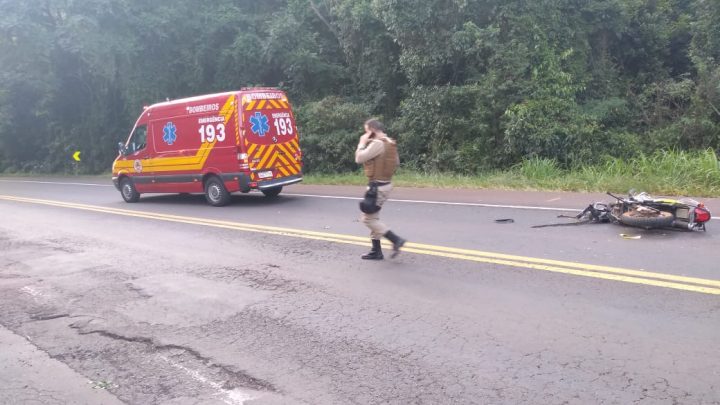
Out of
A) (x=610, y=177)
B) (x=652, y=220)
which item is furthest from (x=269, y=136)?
(x=652, y=220)

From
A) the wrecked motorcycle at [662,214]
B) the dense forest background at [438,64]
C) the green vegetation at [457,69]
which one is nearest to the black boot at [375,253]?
the wrecked motorcycle at [662,214]

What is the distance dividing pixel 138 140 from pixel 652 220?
11762mm

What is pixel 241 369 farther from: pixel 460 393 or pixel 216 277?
pixel 216 277

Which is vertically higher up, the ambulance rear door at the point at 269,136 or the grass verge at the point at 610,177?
the ambulance rear door at the point at 269,136

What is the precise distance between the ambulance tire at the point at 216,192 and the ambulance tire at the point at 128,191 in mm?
2827

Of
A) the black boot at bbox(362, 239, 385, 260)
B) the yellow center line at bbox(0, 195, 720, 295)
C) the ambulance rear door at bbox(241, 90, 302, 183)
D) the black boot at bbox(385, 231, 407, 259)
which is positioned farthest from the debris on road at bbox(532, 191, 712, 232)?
the ambulance rear door at bbox(241, 90, 302, 183)

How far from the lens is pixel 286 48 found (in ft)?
75.3

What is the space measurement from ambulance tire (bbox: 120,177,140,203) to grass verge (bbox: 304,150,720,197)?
577cm

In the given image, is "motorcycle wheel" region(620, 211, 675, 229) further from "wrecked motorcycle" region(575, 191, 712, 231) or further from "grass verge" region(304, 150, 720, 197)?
"grass verge" region(304, 150, 720, 197)

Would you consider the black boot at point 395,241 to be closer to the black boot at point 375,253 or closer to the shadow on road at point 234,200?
the black boot at point 375,253

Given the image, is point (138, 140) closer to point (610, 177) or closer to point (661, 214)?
point (610, 177)

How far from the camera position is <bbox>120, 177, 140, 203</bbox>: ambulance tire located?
50.5 feet

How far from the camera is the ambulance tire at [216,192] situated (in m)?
13.2

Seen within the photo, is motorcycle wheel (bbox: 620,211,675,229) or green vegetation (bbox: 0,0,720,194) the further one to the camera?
green vegetation (bbox: 0,0,720,194)
